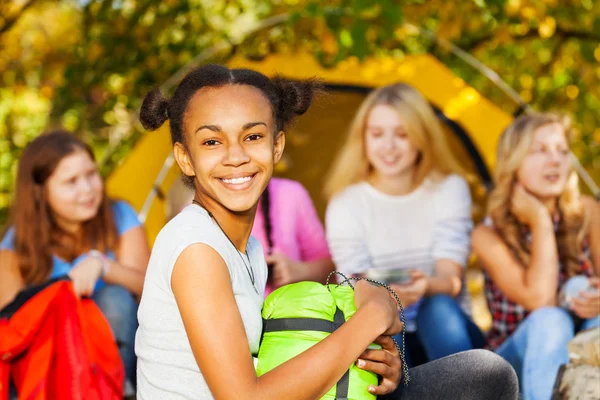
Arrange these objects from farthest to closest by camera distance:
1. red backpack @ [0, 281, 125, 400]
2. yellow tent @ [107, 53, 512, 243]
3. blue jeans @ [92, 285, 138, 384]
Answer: yellow tent @ [107, 53, 512, 243], blue jeans @ [92, 285, 138, 384], red backpack @ [0, 281, 125, 400]

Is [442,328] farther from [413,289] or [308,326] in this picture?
[308,326]

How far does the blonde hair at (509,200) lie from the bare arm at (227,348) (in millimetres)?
1464

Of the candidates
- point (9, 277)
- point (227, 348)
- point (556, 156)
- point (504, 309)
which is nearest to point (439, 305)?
point (504, 309)

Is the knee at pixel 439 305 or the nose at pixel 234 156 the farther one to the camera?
the knee at pixel 439 305

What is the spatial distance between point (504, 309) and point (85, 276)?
56.9 inches

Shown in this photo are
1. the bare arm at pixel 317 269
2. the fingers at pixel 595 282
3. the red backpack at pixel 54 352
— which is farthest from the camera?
the bare arm at pixel 317 269

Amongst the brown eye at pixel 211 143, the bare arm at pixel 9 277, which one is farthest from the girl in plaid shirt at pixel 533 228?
the bare arm at pixel 9 277

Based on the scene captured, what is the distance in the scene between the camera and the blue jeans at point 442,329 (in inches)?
93.5

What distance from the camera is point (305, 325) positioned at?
4.95 ft

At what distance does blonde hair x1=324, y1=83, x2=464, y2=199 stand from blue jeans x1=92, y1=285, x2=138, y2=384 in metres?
0.96

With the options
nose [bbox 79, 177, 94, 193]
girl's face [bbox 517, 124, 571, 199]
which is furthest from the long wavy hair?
Result: girl's face [bbox 517, 124, 571, 199]

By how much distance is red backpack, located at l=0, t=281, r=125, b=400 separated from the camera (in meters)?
2.00

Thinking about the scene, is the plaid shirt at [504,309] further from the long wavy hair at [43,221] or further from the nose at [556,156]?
the long wavy hair at [43,221]

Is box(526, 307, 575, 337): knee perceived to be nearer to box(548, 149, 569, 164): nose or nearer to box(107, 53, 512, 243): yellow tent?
box(548, 149, 569, 164): nose
